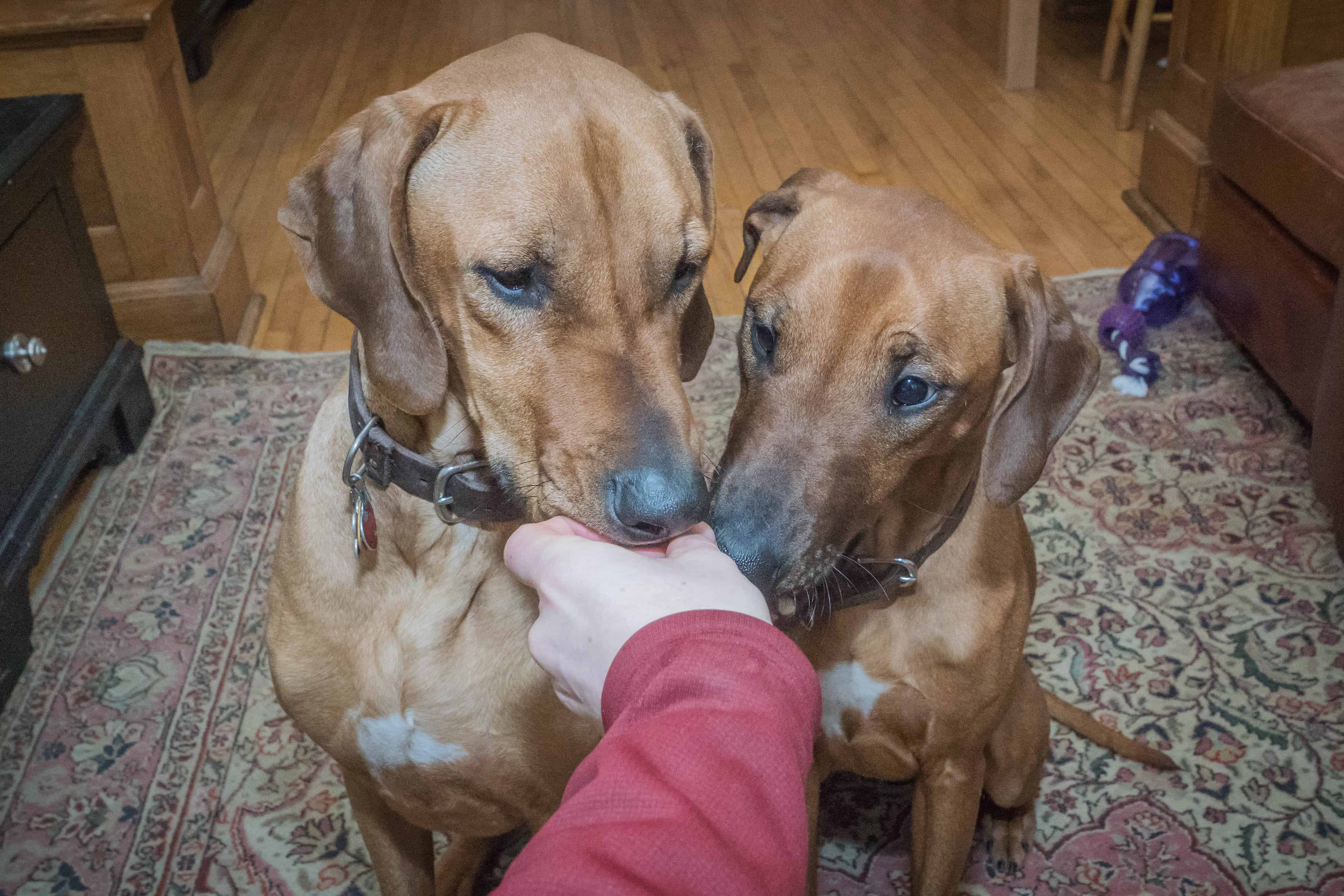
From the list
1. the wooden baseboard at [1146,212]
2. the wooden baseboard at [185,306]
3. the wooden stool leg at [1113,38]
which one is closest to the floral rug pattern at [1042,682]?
the wooden baseboard at [185,306]

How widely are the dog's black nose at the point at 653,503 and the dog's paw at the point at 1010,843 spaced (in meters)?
1.13

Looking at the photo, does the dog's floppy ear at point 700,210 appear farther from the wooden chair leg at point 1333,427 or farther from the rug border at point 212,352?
the rug border at point 212,352

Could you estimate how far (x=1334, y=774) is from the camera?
2086 millimetres

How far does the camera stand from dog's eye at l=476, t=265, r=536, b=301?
125 centimetres

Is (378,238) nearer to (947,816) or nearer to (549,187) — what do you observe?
(549,187)

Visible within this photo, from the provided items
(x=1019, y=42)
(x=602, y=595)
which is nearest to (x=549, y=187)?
(x=602, y=595)

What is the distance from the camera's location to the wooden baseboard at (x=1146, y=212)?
393cm

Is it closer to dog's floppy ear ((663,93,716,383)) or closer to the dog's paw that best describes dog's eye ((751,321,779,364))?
dog's floppy ear ((663,93,716,383))

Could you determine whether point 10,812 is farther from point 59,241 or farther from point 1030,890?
point 1030,890

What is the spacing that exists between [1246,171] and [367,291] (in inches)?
105

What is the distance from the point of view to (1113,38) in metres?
5.02

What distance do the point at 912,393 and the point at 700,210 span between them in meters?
0.37

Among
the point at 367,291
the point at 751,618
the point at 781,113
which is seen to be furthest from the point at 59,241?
the point at 781,113

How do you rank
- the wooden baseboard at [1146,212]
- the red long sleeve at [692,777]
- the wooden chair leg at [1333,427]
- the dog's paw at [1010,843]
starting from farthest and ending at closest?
the wooden baseboard at [1146,212]
the wooden chair leg at [1333,427]
the dog's paw at [1010,843]
the red long sleeve at [692,777]
